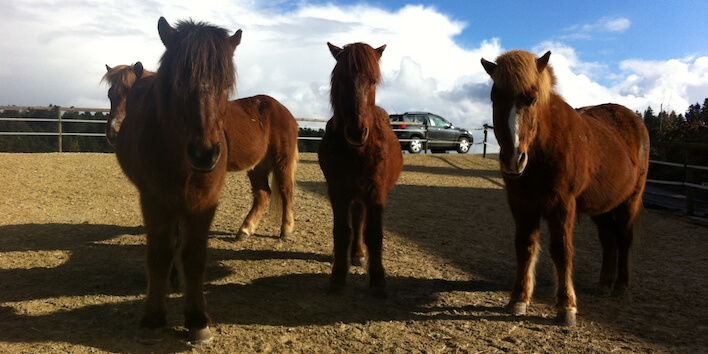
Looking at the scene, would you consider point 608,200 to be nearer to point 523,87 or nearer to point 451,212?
point 523,87

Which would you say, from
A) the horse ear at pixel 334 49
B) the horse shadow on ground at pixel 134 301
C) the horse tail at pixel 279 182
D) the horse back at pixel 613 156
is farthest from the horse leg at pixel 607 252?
the horse tail at pixel 279 182

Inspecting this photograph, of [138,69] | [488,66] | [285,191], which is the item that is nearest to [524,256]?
[488,66]

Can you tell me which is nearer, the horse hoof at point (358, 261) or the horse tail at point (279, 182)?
the horse hoof at point (358, 261)

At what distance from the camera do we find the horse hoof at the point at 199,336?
3.17 metres

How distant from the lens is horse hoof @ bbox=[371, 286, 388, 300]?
4.15 meters

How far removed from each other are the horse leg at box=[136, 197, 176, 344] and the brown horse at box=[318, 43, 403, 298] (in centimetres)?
145

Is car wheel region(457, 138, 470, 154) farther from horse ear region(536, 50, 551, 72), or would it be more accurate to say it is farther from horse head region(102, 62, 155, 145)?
horse ear region(536, 50, 551, 72)

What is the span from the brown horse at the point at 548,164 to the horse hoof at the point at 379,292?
106 centimetres

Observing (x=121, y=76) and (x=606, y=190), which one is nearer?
(x=606, y=190)

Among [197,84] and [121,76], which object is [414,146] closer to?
[121,76]

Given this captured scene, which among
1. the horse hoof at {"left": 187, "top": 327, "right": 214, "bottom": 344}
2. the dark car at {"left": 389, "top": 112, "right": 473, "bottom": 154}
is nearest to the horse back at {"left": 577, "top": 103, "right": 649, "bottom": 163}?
the horse hoof at {"left": 187, "top": 327, "right": 214, "bottom": 344}

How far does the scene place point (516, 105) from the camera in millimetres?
3375

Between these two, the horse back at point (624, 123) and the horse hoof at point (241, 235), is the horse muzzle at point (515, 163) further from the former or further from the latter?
the horse hoof at point (241, 235)

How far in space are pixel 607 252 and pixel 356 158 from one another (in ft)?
8.98
